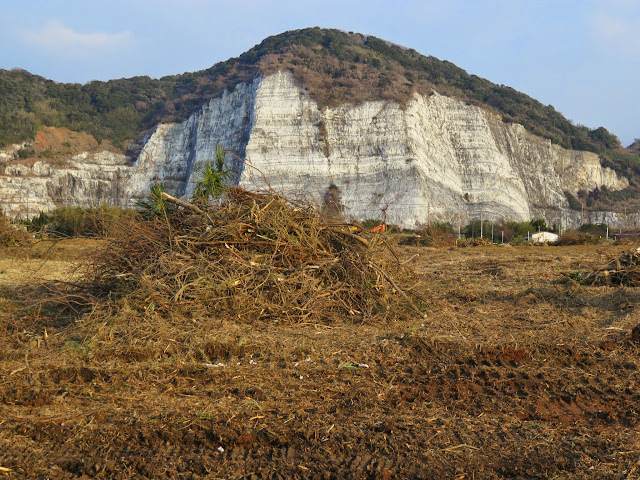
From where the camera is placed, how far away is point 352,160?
47.2m

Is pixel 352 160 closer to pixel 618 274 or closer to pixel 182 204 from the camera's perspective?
pixel 618 274

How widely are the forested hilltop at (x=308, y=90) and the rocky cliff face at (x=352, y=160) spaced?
8.27 ft

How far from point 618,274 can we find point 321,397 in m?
6.82

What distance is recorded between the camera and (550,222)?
50469mm

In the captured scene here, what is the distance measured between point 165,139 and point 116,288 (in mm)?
50524

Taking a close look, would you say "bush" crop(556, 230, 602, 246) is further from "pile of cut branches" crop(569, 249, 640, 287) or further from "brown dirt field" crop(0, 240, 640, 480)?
"brown dirt field" crop(0, 240, 640, 480)

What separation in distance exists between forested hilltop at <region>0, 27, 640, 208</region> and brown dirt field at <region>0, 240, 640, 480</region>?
1822 inches

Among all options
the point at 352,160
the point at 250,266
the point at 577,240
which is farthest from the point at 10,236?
the point at 352,160

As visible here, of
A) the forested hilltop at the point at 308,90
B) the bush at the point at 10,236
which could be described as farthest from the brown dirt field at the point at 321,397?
the forested hilltop at the point at 308,90

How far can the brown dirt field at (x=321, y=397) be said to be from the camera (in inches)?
119

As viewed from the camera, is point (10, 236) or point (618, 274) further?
point (10, 236)

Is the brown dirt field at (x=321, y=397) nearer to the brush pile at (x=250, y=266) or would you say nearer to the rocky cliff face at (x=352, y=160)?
the brush pile at (x=250, y=266)

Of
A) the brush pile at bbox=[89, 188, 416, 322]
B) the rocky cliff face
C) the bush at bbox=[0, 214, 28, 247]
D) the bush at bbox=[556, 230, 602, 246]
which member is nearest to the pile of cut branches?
the brush pile at bbox=[89, 188, 416, 322]

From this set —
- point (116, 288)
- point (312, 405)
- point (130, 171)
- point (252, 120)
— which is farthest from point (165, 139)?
point (312, 405)
